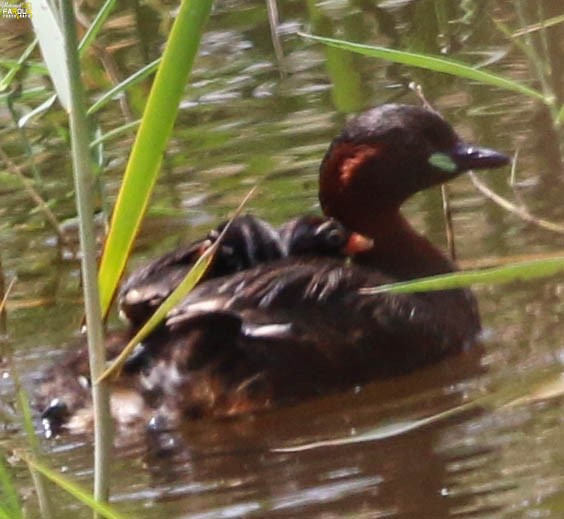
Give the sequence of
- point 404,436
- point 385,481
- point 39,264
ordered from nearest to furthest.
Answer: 1. point 385,481
2. point 404,436
3. point 39,264

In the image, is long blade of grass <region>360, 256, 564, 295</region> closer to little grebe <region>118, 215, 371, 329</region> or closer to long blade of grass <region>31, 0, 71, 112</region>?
long blade of grass <region>31, 0, 71, 112</region>

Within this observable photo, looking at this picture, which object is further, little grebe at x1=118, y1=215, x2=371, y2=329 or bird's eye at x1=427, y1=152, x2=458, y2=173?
bird's eye at x1=427, y1=152, x2=458, y2=173

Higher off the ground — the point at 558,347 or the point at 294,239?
the point at 294,239

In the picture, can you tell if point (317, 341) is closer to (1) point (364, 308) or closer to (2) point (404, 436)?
(1) point (364, 308)

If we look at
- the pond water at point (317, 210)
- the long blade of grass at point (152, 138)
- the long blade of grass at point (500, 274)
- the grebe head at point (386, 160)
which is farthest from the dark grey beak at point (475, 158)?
the long blade of grass at point (152, 138)

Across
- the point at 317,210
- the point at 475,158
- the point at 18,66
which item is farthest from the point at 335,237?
the point at 18,66

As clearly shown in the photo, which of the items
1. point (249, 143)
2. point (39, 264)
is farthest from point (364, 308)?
point (249, 143)

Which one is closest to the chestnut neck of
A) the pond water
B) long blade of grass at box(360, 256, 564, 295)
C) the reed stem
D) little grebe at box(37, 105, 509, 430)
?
little grebe at box(37, 105, 509, 430)
